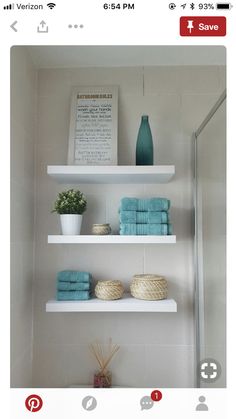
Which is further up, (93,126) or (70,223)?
(93,126)

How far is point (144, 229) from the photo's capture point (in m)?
1.04

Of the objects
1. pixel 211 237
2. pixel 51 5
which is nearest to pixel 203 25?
pixel 51 5

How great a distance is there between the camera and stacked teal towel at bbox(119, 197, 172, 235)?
40.7 inches

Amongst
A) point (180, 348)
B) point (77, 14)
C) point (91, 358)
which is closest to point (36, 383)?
point (91, 358)

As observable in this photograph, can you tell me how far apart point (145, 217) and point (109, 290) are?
0.25m

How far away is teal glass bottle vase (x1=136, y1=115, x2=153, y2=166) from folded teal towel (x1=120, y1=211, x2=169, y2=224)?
162 millimetres

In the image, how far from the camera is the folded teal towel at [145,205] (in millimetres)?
1043

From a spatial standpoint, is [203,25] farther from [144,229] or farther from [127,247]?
[127,247]

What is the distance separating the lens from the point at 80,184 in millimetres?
1155

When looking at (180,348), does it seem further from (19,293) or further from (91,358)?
(19,293)
